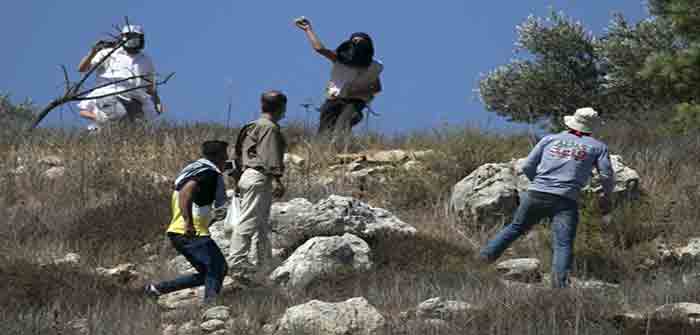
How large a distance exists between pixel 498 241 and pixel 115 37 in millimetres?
6700

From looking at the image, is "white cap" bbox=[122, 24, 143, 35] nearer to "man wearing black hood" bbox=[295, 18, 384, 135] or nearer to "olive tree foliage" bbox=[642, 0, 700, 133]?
"man wearing black hood" bbox=[295, 18, 384, 135]

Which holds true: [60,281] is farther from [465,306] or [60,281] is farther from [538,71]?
[538,71]

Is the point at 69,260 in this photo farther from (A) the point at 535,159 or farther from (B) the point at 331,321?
(B) the point at 331,321

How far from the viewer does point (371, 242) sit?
13.3 meters

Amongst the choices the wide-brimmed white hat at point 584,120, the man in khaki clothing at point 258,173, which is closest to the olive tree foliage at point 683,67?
the wide-brimmed white hat at point 584,120

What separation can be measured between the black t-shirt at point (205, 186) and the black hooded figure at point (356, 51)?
5.90 meters

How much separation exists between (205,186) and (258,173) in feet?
2.36

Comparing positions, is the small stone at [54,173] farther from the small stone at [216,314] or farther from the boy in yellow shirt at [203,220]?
the small stone at [216,314]

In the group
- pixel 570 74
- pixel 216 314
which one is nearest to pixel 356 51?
pixel 216 314

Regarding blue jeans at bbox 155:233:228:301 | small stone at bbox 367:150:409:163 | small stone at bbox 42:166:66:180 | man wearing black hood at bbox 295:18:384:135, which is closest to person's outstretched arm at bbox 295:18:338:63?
man wearing black hood at bbox 295:18:384:135

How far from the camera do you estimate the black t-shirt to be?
34.6 feet

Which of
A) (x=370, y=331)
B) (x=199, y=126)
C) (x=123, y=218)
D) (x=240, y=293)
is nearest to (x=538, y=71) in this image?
(x=199, y=126)

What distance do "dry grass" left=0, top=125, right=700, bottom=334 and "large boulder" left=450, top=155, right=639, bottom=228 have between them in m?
0.28

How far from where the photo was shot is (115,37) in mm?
16484
